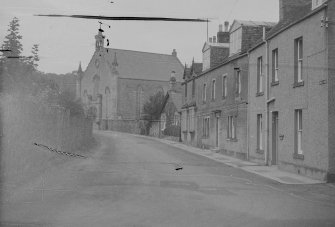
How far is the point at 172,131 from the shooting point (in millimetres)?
Answer: 53906

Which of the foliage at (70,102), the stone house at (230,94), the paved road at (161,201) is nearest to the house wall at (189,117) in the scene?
the stone house at (230,94)

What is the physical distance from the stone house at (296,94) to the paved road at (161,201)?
2566mm

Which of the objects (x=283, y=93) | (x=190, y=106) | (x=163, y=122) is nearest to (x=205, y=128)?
(x=190, y=106)

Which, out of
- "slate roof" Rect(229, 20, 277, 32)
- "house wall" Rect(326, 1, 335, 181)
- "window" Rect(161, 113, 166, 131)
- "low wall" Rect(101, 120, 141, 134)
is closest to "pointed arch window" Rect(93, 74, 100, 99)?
"low wall" Rect(101, 120, 141, 134)

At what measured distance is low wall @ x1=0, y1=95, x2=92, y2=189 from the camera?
1262cm

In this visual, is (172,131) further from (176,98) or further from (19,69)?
(19,69)

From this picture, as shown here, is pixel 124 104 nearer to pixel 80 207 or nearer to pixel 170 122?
pixel 170 122

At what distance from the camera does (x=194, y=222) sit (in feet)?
27.0

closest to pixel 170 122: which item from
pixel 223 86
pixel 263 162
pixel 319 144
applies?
pixel 223 86

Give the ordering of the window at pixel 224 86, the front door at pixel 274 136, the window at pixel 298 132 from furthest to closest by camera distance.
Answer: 1. the window at pixel 224 86
2. the front door at pixel 274 136
3. the window at pixel 298 132

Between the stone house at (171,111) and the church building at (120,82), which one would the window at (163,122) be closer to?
the stone house at (171,111)

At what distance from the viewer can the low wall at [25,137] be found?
41.4 ft

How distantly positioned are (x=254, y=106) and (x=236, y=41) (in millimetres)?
6832

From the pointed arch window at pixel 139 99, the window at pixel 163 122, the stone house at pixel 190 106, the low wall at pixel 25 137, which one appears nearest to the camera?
the low wall at pixel 25 137
